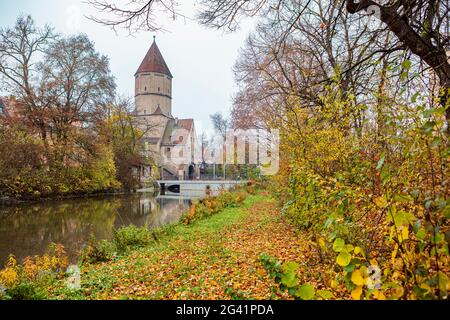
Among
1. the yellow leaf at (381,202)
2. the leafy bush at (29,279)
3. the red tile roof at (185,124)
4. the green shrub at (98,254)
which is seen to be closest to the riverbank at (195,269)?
the leafy bush at (29,279)

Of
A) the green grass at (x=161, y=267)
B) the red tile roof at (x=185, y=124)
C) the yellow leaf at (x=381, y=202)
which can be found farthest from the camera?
the red tile roof at (x=185, y=124)

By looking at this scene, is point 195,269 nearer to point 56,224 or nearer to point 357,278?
point 357,278

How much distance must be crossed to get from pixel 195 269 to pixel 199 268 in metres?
0.07

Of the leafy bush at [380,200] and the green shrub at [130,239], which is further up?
the leafy bush at [380,200]

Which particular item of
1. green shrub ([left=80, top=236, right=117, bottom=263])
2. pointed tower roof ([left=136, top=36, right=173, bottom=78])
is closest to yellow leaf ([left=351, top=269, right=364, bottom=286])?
green shrub ([left=80, top=236, right=117, bottom=263])

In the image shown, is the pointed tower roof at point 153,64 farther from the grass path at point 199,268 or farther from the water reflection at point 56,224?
the grass path at point 199,268

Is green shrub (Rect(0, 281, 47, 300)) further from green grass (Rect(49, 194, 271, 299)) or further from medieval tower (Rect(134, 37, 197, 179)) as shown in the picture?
medieval tower (Rect(134, 37, 197, 179))

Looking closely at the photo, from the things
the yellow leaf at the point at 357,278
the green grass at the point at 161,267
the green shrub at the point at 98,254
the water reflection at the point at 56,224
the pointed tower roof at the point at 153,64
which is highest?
the pointed tower roof at the point at 153,64

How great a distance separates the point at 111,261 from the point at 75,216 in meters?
10.2

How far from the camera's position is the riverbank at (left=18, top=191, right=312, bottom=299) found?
4.26m

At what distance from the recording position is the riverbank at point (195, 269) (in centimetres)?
426

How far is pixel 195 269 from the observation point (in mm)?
5508
